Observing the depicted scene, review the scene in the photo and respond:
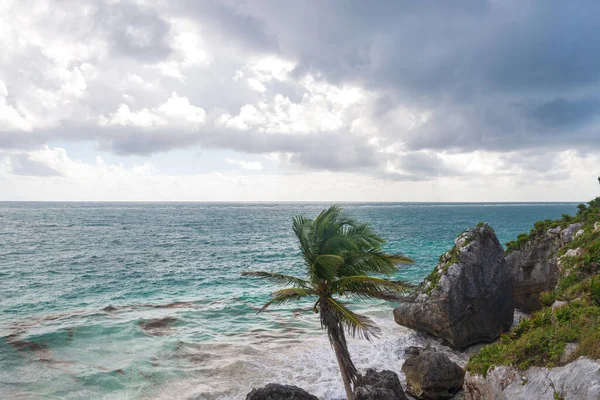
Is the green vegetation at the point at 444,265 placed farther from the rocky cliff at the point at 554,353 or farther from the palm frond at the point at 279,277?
the palm frond at the point at 279,277

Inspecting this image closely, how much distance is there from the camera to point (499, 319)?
21.6 meters

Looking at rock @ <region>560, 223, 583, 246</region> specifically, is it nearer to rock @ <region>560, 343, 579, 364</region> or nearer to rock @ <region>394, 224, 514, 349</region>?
rock @ <region>394, 224, 514, 349</region>

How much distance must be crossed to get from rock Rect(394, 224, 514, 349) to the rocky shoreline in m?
0.06

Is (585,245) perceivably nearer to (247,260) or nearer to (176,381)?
(176,381)

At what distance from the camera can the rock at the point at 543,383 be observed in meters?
7.62

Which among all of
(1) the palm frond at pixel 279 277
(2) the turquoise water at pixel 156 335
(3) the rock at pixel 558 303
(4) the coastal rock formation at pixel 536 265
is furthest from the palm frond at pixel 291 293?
(4) the coastal rock formation at pixel 536 265

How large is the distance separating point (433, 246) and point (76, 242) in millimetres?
70430

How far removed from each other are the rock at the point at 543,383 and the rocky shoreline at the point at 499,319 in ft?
0.07

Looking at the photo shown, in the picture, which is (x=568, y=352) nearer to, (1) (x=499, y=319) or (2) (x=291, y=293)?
(2) (x=291, y=293)

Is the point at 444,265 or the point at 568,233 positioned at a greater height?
the point at 568,233

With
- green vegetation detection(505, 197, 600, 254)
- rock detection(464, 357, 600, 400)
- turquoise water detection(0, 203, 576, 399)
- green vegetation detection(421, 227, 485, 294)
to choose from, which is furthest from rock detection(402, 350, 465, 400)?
green vegetation detection(505, 197, 600, 254)

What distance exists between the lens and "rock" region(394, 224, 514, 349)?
2075 cm

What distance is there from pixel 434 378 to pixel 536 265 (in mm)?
14536

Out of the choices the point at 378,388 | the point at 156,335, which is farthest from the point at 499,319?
the point at 156,335
